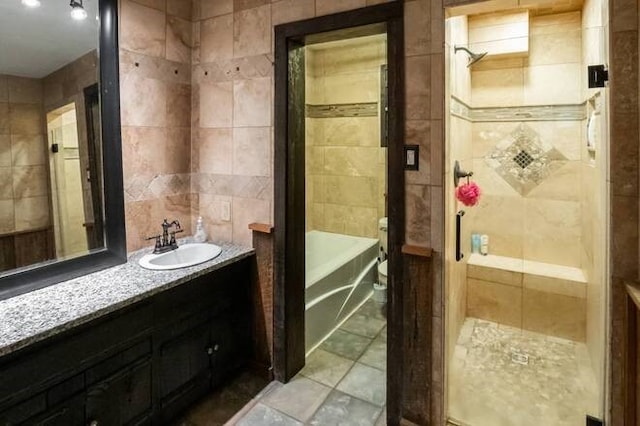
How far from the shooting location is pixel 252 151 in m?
2.29

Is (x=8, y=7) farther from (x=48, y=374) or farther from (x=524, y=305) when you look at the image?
(x=524, y=305)

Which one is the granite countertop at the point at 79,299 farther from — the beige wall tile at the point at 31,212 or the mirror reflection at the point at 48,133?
the beige wall tile at the point at 31,212

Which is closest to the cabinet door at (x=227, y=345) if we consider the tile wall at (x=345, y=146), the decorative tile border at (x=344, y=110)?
the tile wall at (x=345, y=146)

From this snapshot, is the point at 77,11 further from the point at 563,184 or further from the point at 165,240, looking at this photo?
the point at 563,184

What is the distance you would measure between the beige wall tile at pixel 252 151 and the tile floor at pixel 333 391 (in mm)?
1284

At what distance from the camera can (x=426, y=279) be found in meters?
1.77

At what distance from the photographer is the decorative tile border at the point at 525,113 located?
2797 millimetres

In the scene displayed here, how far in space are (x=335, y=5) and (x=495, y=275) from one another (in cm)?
230

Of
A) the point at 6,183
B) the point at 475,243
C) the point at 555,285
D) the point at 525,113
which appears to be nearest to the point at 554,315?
the point at 555,285

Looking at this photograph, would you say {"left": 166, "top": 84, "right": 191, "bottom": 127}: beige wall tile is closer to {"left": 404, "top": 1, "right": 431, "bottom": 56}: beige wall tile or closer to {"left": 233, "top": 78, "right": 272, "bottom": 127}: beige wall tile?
{"left": 233, "top": 78, "right": 272, "bottom": 127}: beige wall tile

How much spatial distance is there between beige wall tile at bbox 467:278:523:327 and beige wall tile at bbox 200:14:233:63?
2.50 m

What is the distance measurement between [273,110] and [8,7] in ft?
4.05

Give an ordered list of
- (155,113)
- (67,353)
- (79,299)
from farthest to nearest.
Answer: (155,113) → (79,299) → (67,353)

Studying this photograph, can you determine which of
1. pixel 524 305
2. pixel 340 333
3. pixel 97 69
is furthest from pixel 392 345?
pixel 97 69
